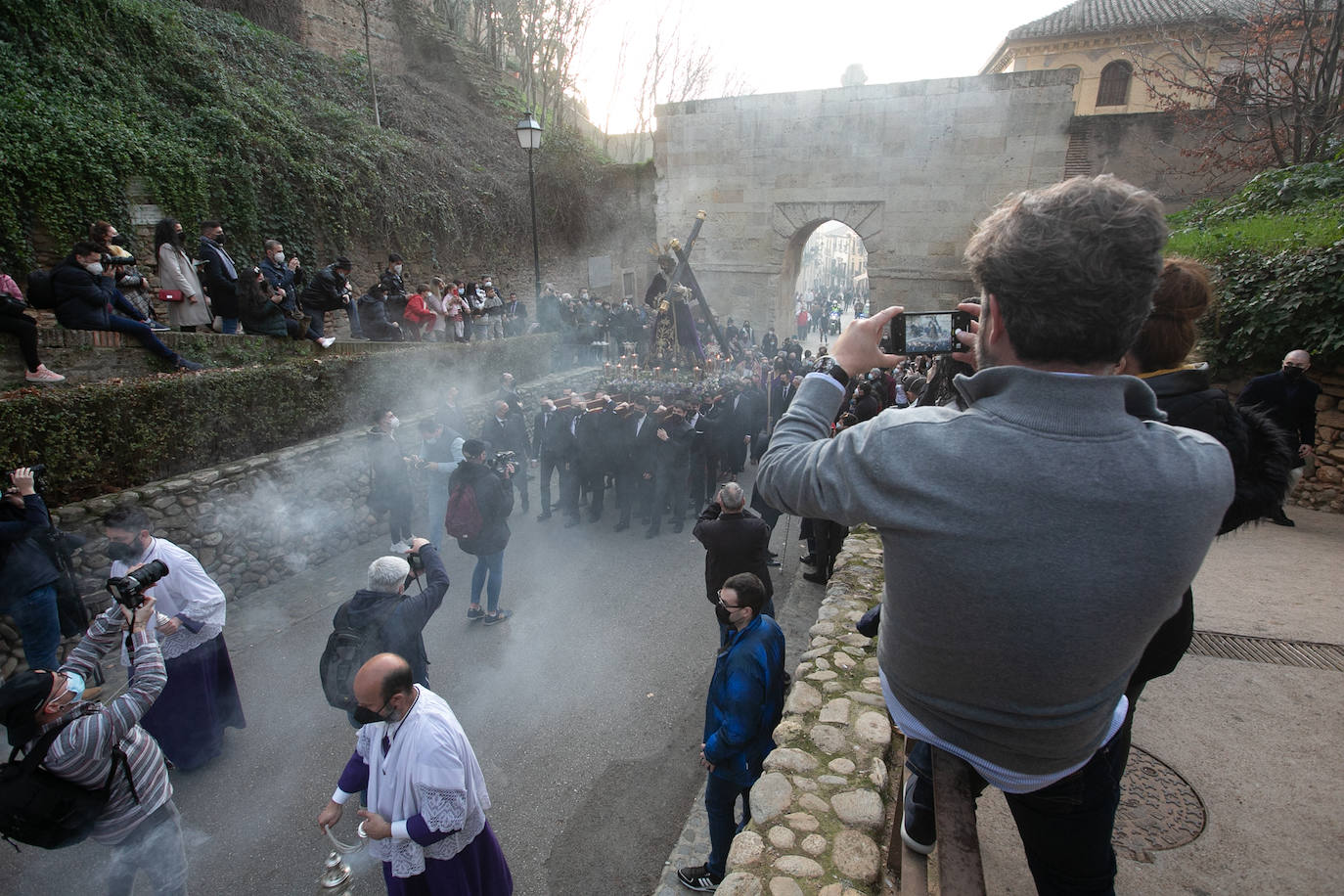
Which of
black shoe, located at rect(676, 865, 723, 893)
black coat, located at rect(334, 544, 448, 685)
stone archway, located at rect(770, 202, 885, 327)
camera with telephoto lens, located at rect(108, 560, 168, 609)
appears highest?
stone archway, located at rect(770, 202, 885, 327)

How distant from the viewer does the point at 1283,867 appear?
2.59 meters

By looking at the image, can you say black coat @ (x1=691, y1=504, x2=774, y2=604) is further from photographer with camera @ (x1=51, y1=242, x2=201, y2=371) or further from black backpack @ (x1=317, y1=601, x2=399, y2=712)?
photographer with camera @ (x1=51, y1=242, x2=201, y2=371)

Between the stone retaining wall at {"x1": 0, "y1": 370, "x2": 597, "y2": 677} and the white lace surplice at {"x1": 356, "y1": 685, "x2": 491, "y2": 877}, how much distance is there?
4559 mm

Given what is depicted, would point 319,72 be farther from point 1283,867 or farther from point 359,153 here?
point 1283,867

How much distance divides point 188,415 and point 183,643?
3234 mm

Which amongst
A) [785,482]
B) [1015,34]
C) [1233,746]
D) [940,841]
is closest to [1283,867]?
[1233,746]

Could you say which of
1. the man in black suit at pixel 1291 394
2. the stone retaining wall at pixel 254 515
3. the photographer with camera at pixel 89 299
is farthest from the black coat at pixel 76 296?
the man in black suit at pixel 1291 394

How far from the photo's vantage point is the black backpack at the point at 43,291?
22.7ft

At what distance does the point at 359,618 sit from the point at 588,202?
21828mm

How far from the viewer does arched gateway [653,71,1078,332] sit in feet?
53.3

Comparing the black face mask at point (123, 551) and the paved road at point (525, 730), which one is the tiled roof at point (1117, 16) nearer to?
the paved road at point (525, 730)

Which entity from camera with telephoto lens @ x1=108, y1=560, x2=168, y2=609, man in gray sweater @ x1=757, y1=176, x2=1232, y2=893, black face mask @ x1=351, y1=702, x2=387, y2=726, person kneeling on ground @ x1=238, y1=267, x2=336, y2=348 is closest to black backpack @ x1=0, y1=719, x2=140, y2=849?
camera with telephoto lens @ x1=108, y1=560, x2=168, y2=609

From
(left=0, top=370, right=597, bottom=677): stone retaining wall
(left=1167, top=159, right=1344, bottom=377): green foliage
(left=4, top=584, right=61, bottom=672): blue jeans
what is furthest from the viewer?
(left=1167, top=159, right=1344, bottom=377): green foliage

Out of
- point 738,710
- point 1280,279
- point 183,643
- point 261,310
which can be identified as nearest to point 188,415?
point 261,310
